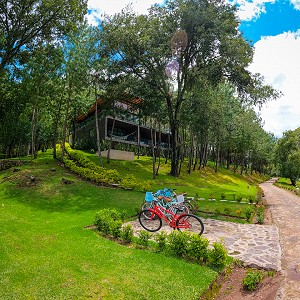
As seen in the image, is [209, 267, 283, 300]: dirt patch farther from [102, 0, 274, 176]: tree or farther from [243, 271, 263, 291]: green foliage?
[102, 0, 274, 176]: tree

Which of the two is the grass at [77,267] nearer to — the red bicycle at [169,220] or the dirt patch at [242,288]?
the dirt patch at [242,288]

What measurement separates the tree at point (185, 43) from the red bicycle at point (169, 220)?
16182 mm

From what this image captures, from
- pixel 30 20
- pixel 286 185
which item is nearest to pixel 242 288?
pixel 30 20

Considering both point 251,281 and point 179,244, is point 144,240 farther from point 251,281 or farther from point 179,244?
point 251,281

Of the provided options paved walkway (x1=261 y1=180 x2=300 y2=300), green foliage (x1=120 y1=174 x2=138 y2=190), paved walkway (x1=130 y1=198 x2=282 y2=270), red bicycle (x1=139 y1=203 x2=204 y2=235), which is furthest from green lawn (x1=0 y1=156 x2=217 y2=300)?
green foliage (x1=120 y1=174 x2=138 y2=190)

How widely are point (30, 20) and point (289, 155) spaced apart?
45631mm

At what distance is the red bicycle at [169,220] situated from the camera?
32.2ft

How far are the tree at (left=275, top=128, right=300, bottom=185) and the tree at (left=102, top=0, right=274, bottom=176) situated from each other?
27850 mm

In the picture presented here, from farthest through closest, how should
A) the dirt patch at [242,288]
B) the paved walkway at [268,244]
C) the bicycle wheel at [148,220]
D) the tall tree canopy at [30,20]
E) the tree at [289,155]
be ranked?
the tree at [289,155] → the tall tree canopy at [30,20] → the bicycle wheel at [148,220] → the paved walkway at [268,244] → the dirt patch at [242,288]

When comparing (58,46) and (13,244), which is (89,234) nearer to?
(13,244)

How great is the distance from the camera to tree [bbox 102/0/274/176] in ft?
77.0

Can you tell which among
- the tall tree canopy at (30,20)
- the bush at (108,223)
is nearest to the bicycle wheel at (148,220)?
the bush at (108,223)

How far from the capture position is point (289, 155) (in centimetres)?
4894

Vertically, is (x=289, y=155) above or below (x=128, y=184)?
above
